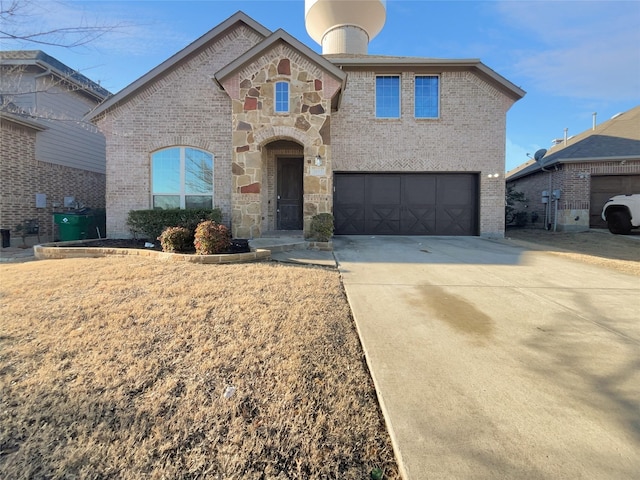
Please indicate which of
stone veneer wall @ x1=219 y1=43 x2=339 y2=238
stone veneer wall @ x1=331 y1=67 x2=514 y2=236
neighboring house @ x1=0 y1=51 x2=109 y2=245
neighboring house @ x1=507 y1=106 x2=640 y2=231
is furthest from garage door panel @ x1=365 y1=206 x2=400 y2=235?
neighboring house @ x1=0 y1=51 x2=109 y2=245

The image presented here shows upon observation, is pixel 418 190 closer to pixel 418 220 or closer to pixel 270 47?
pixel 418 220

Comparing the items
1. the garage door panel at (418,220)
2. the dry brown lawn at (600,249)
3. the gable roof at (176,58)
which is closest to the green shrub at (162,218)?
the gable roof at (176,58)

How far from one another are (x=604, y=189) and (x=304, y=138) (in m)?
13.4

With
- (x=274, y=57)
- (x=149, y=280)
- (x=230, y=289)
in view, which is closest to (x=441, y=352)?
(x=230, y=289)

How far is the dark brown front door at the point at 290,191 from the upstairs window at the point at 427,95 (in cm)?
508

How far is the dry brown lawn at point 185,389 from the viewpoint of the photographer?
1.68 meters

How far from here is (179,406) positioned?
6.79 ft

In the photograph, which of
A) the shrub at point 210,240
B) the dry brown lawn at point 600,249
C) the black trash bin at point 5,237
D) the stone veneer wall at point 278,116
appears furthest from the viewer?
the black trash bin at point 5,237

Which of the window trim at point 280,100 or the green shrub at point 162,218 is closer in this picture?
the window trim at point 280,100

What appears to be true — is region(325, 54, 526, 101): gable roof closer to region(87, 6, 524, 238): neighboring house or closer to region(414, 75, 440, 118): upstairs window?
region(87, 6, 524, 238): neighboring house

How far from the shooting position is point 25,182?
34.3 ft

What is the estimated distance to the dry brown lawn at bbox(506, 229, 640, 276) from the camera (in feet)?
21.7

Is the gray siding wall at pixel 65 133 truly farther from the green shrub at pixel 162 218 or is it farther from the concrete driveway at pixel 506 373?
the concrete driveway at pixel 506 373

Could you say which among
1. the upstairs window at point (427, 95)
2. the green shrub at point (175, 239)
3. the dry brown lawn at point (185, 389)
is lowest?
the dry brown lawn at point (185, 389)
